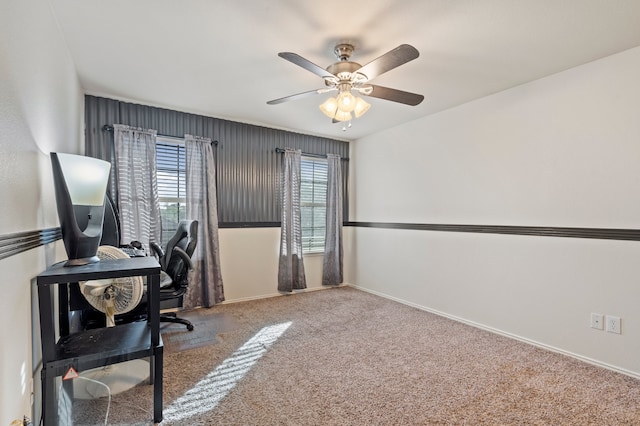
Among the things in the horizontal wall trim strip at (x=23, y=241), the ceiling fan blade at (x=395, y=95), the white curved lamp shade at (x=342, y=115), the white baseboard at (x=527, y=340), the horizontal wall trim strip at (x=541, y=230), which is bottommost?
the white baseboard at (x=527, y=340)

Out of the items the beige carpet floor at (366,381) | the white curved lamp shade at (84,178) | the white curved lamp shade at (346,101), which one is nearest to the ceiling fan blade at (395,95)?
the white curved lamp shade at (346,101)

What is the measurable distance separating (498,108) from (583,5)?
129cm

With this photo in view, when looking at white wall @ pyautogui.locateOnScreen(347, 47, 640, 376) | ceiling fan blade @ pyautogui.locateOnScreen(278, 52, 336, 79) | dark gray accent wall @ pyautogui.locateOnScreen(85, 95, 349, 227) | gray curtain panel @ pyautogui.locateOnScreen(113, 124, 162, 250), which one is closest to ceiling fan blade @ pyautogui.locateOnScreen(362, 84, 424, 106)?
ceiling fan blade @ pyautogui.locateOnScreen(278, 52, 336, 79)

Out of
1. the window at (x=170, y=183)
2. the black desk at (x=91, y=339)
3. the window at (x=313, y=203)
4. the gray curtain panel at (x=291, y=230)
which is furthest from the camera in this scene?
the window at (x=313, y=203)

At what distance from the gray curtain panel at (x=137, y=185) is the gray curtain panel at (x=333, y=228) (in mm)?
2287

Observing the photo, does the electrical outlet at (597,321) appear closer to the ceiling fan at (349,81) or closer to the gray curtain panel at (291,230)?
the ceiling fan at (349,81)

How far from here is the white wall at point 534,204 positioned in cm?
228

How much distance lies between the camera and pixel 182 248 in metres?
3.04

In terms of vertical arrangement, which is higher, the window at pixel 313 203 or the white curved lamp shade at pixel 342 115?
the white curved lamp shade at pixel 342 115

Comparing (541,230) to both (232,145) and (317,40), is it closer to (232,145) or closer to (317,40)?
(317,40)

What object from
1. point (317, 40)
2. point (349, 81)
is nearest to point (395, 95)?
point (349, 81)

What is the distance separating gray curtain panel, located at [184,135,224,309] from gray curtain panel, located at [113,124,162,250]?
357mm

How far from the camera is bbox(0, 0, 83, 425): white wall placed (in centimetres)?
107

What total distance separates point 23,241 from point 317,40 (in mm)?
1956
